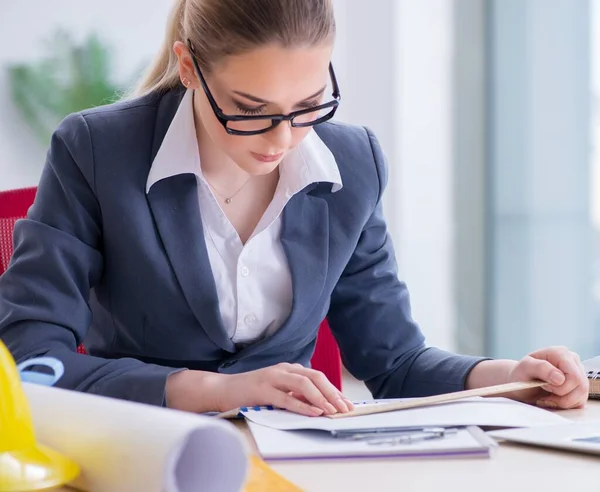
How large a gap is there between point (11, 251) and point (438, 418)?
819 mm

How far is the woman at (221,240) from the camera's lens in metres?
1.19

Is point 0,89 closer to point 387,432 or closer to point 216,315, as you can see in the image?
point 216,315

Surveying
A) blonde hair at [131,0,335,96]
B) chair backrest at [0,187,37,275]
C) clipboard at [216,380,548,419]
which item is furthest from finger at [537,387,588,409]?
chair backrest at [0,187,37,275]

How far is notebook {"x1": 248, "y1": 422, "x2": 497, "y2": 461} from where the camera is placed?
0.85 metres

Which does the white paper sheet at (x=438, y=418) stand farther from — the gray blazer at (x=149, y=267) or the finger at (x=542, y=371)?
the gray blazer at (x=149, y=267)

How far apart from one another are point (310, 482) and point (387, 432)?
16cm

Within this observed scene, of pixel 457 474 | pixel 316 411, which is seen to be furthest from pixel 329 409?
pixel 457 474

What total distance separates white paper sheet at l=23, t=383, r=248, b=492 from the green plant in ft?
10.4

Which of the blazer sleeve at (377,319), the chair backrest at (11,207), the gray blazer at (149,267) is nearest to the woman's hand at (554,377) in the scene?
the gray blazer at (149,267)

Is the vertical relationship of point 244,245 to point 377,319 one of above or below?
above

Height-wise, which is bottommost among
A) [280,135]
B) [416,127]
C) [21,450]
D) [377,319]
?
[416,127]

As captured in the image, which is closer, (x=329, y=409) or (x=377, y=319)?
(x=329, y=409)

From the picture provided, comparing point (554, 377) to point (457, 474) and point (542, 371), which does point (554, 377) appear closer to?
point (542, 371)

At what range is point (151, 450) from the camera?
65 centimetres
